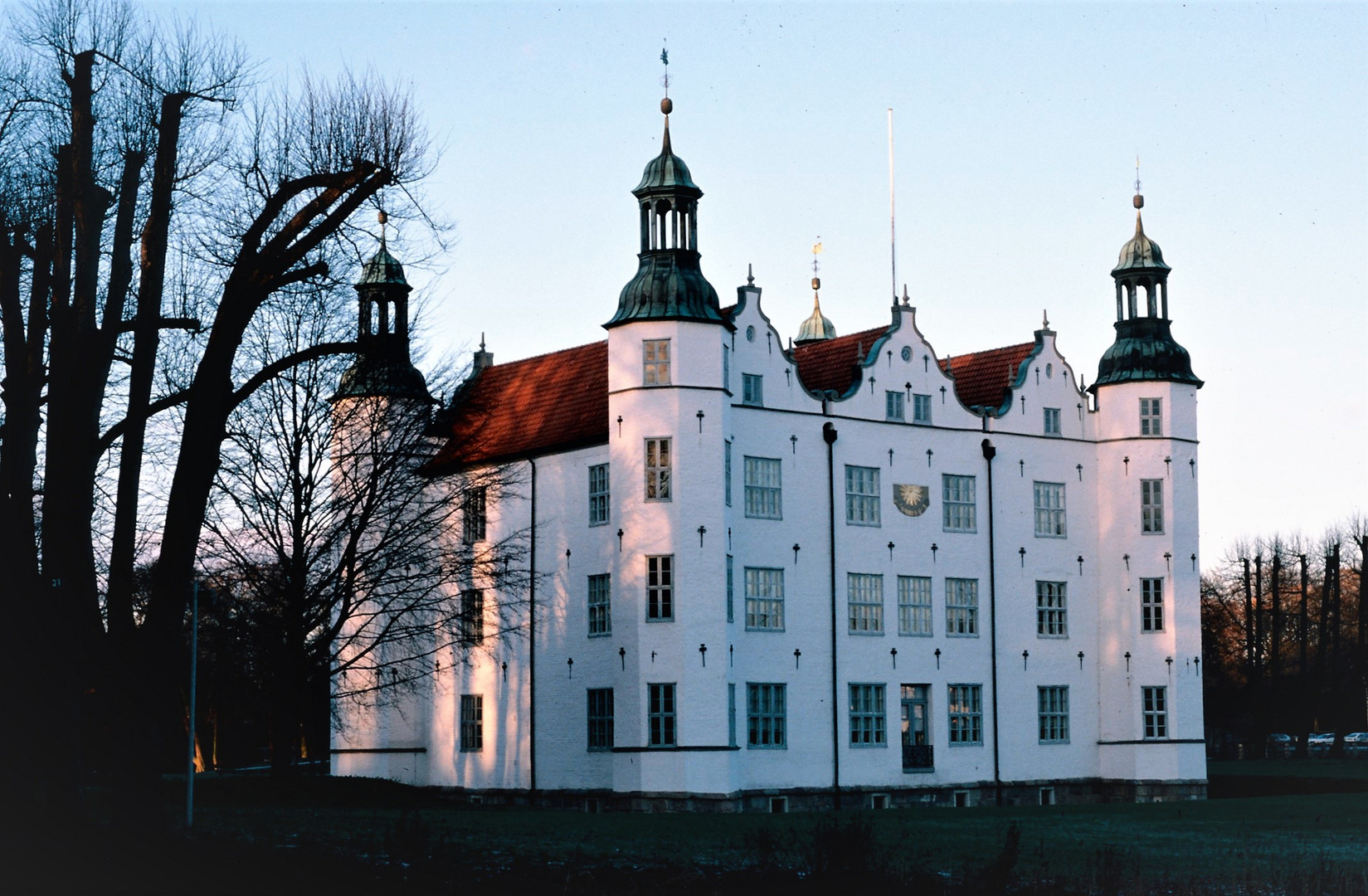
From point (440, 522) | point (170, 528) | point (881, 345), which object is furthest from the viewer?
point (881, 345)

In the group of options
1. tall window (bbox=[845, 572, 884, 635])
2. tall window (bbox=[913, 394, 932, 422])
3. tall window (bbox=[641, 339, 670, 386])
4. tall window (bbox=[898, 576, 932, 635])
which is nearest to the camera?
tall window (bbox=[641, 339, 670, 386])

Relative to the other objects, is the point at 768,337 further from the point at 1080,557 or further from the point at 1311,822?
the point at 1311,822

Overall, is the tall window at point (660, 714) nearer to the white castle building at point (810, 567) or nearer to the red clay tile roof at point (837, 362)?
the white castle building at point (810, 567)

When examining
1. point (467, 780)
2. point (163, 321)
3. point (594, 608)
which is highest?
point (163, 321)

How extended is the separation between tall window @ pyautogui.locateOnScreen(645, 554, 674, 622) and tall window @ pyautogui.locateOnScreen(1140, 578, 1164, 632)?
1549cm

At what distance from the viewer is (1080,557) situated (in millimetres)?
52906

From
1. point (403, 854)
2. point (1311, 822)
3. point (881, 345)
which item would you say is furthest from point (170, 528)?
point (881, 345)

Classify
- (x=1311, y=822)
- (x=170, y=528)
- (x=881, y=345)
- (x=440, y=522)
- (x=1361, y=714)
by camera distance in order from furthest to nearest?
(x=1361, y=714) → (x=881, y=345) → (x=440, y=522) → (x=1311, y=822) → (x=170, y=528)

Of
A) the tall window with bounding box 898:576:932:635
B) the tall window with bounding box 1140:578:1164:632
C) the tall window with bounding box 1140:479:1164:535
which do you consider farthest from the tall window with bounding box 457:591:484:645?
the tall window with bounding box 1140:479:1164:535

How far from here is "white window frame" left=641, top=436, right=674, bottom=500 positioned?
44656 millimetres

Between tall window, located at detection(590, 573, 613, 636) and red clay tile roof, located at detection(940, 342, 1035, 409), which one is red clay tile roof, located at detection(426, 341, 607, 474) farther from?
red clay tile roof, located at detection(940, 342, 1035, 409)

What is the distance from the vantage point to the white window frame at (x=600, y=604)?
47.2 meters

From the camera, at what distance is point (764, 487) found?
4716cm

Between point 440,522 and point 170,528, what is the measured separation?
24.3m
